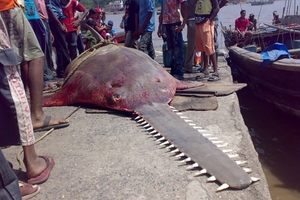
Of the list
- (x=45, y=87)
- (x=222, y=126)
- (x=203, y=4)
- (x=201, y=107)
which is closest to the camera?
(x=222, y=126)

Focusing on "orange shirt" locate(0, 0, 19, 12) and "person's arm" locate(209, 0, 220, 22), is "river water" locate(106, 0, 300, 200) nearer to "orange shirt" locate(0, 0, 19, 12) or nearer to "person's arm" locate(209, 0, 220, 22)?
"person's arm" locate(209, 0, 220, 22)

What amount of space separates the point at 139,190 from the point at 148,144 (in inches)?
28.6

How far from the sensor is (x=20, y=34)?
105 inches

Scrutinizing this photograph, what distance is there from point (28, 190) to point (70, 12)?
468 cm

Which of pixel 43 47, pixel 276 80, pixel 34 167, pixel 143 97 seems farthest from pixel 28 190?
pixel 276 80

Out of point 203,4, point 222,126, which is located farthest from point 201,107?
point 203,4

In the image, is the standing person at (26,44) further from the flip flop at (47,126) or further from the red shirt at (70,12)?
the red shirt at (70,12)

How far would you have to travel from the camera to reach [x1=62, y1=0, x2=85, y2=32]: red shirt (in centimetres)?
630

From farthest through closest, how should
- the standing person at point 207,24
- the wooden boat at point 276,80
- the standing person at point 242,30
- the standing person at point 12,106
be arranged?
the standing person at point 242,30 < the standing person at point 207,24 < the wooden boat at point 276,80 < the standing person at point 12,106

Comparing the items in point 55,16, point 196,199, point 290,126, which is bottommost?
point 290,126

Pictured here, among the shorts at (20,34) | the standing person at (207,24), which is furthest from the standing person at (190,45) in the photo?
the shorts at (20,34)

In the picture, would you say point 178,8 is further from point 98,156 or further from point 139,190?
point 139,190

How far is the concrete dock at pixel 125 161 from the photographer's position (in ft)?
7.42

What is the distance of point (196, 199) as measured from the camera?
2174 millimetres
